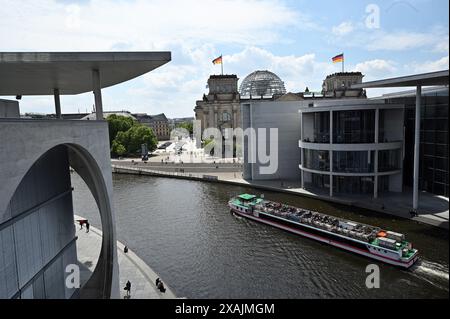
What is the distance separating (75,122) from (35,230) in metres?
4.65

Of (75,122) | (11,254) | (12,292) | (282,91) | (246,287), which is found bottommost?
(246,287)

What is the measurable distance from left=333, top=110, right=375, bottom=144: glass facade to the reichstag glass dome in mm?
68783

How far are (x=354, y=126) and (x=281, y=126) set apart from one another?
1170 centimetres

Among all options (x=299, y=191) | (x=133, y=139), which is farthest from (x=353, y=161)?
(x=133, y=139)

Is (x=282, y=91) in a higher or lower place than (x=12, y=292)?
higher

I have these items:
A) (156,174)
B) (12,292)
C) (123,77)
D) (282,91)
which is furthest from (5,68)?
(282,91)

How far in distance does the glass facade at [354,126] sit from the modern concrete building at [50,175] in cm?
2503

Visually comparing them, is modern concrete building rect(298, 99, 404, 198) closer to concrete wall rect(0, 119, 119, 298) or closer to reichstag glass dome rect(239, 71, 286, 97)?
A: concrete wall rect(0, 119, 119, 298)

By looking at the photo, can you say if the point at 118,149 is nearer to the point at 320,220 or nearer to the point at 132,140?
the point at 132,140

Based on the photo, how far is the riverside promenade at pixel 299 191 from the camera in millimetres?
24947

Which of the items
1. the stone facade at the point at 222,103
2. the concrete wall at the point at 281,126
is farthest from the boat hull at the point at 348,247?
the stone facade at the point at 222,103

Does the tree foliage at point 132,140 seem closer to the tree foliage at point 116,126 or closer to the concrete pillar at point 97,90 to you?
the tree foliage at point 116,126
